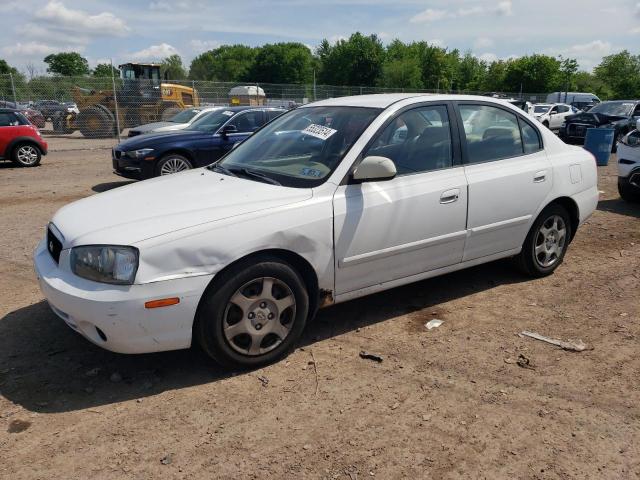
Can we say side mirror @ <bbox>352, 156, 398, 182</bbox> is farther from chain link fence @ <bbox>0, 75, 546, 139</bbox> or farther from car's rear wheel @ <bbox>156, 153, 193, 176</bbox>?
chain link fence @ <bbox>0, 75, 546, 139</bbox>

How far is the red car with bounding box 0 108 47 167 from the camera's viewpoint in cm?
1270

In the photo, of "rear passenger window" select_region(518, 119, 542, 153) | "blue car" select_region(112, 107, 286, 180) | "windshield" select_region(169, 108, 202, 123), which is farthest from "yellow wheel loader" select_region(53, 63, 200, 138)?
A: "rear passenger window" select_region(518, 119, 542, 153)

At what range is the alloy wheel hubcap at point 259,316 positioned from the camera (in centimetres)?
324

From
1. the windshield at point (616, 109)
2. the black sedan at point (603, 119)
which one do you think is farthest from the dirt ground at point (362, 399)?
the windshield at point (616, 109)

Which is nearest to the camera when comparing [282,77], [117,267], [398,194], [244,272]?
[117,267]

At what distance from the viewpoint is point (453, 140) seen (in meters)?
4.20

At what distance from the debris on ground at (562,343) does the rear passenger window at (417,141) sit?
1396mm

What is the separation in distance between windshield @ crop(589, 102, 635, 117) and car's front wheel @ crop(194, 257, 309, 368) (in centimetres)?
1794

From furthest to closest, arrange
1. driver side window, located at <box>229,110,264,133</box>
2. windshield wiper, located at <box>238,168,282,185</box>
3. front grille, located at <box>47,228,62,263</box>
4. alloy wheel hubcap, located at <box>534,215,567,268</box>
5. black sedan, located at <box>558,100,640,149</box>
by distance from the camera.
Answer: black sedan, located at <box>558,100,640,149</box>, driver side window, located at <box>229,110,264,133</box>, alloy wheel hubcap, located at <box>534,215,567,268</box>, windshield wiper, located at <box>238,168,282,185</box>, front grille, located at <box>47,228,62,263</box>

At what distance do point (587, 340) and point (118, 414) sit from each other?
10.4 feet

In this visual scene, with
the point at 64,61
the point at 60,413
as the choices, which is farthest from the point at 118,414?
the point at 64,61

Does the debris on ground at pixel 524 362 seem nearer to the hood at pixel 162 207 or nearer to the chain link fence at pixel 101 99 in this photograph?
the hood at pixel 162 207

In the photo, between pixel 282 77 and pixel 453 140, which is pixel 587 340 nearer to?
pixel 453 140

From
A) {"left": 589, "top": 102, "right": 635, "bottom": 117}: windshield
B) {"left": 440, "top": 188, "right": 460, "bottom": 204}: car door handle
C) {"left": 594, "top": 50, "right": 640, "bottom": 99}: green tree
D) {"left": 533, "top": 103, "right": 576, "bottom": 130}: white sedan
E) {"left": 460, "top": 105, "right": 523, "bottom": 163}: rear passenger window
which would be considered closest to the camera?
{"left": 440, "top": 188, "right": 460, "bottom": 204}: car door handle
